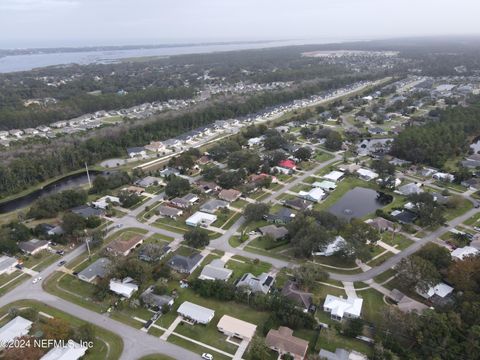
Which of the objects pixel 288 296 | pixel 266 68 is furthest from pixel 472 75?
pixel 288 296

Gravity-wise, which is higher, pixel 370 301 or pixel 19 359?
pixel 19 359

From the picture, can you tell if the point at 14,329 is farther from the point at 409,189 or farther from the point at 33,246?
the point at 409,189

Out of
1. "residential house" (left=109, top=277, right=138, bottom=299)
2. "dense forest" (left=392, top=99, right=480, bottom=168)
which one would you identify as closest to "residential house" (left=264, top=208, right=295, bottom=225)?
"residential house" (left=109, top=277, right=138, bottom=299)

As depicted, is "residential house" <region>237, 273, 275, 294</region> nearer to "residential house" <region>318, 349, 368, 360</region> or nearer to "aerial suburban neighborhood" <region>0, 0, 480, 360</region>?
"aerial suburban neighborhood" <region>0, 0, 480, 360</region>

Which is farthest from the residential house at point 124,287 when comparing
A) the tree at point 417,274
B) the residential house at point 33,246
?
the tree at point 417,274

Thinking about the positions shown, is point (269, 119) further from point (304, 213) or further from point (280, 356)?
point (280, 356)

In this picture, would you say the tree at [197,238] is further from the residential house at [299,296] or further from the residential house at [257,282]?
the residential house at [299,296]
